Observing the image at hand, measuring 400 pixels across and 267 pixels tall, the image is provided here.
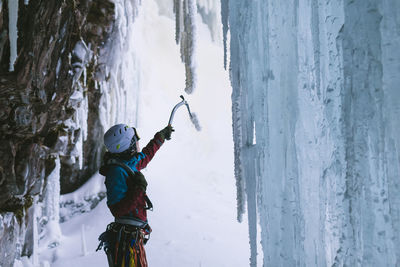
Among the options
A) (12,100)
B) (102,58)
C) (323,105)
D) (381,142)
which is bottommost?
(381,142)

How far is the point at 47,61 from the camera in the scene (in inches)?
107

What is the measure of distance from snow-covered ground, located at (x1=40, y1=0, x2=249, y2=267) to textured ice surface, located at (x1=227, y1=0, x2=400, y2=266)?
9.63ft

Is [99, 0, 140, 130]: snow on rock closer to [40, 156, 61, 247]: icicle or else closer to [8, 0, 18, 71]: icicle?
[40, 156, 61, 247]: icicle

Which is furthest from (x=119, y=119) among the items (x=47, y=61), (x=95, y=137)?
(x=47, y=61)

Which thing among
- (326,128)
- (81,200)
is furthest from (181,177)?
(326,128)

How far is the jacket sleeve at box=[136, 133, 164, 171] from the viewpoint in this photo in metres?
2.16

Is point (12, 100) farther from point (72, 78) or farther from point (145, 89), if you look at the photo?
point (145, 89)

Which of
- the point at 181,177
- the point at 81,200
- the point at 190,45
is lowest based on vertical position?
the point at 81,200

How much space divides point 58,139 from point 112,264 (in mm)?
2264

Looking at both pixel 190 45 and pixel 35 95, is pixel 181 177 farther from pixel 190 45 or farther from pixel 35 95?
pixel 190 45

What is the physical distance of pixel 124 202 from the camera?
6.01 ft

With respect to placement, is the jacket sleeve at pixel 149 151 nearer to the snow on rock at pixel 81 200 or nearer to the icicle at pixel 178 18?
the icicle at pixel 178 18

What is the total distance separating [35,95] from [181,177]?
14.3 feet

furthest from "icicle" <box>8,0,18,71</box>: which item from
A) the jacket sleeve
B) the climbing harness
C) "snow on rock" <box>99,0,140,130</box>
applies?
"snow on rock" <box>99,0,140,130</box>
